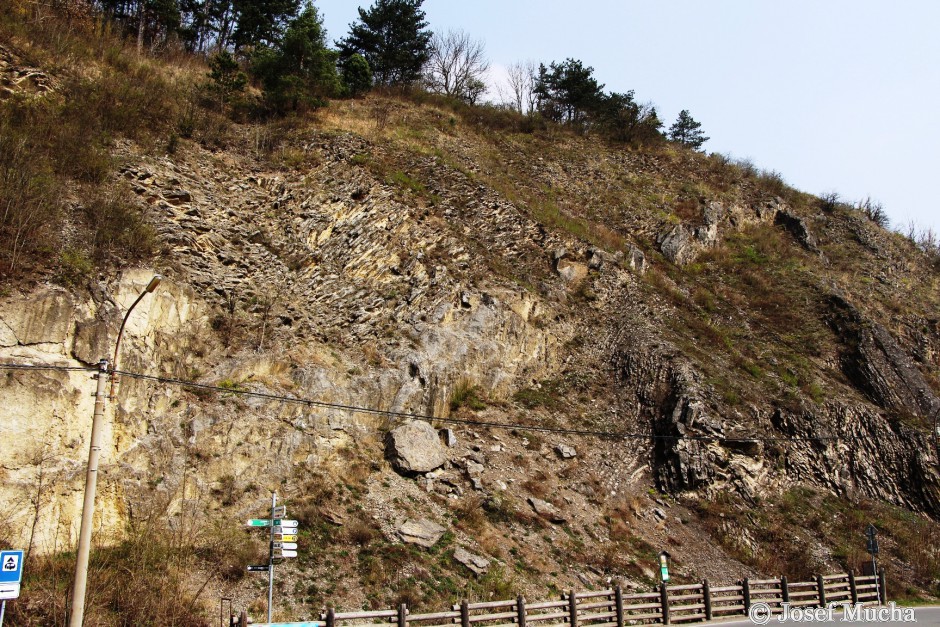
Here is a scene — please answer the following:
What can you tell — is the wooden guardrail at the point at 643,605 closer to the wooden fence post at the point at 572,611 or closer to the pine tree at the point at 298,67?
the wooden fence post at the point at 572,611

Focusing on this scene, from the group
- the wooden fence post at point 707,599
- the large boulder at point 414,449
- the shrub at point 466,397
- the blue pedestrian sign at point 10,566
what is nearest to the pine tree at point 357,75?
the shrub at point 466,397

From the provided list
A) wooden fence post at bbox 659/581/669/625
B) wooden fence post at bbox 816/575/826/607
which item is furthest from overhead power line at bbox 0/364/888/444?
wooden fence post at bbox 659/581/669/625

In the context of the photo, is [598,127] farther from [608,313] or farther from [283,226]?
[283,226]

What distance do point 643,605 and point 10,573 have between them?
14064mm

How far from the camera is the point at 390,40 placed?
48.6 m

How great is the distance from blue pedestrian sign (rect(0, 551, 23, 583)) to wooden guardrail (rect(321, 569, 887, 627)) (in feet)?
18.3

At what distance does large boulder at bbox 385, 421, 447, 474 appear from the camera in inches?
758

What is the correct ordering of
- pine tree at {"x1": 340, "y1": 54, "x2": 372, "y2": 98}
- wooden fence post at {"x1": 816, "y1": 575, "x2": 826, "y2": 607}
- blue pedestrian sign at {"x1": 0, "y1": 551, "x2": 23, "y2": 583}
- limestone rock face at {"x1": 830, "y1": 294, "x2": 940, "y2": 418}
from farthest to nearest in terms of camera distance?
pine tree at {"x1": 340, "y1": 54, "x2": 372, "y2": 98}, limestone rock face at {"x1": 830, "y1": 294, "x2": 940, "y2": 418}, wooden fence post at {"x1": 816, "y1": 575, "x2": 826, "y2": 607}, blue pedestrian sign at {"x1": 0, "y1": 551, "x2": 23, "y2": 583}

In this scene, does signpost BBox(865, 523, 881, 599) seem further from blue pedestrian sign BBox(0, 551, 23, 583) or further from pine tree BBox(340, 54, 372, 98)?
pine tree BBox(340, 54, 372, 98)

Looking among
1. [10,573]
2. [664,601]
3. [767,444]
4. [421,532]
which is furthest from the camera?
[767,444]

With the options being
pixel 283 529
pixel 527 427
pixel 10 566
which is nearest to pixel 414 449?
pixel 527 427

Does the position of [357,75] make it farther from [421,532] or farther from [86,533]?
[86,533]

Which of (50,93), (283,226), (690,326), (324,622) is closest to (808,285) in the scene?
(690,326)

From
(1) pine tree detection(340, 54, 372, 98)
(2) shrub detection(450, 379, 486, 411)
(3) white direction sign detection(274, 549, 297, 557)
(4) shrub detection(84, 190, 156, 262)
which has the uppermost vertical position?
(1) pine tree detection(340, 54, 372, 98)
